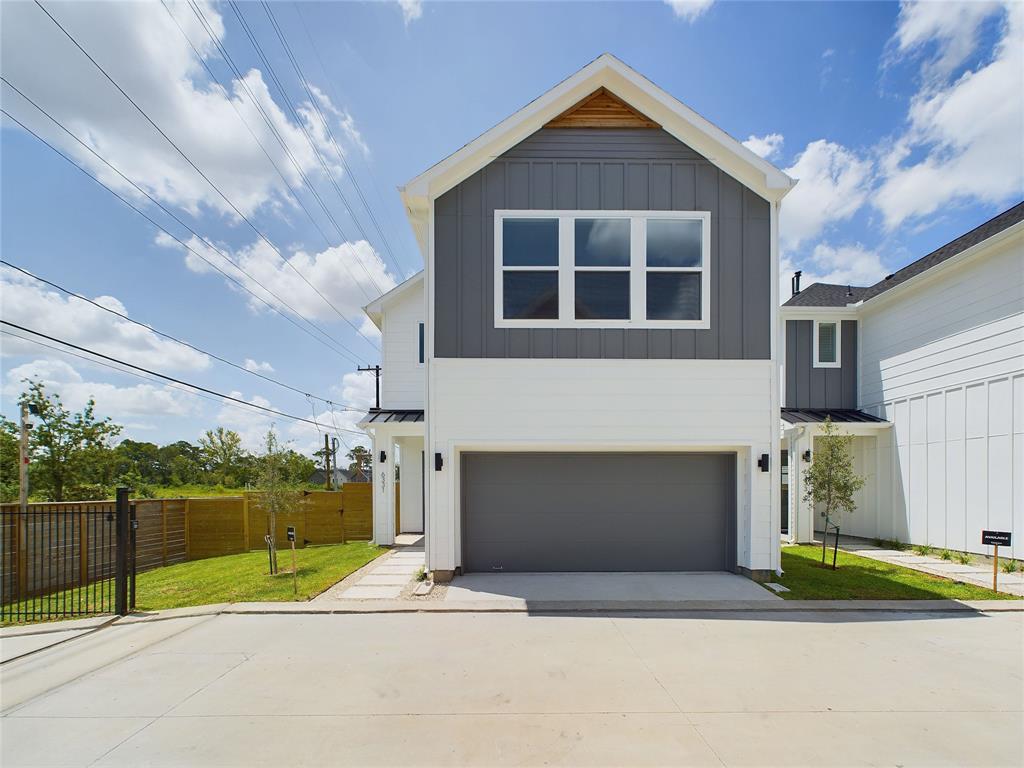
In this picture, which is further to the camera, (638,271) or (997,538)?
(638,271)

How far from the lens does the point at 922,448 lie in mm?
12219

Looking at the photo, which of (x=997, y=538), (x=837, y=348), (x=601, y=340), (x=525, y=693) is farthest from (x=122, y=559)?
(x=837, y=348)

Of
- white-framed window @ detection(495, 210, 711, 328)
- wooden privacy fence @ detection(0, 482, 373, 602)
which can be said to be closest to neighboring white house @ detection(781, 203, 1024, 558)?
white-framed window @ detection(495, 210, 711, 328)

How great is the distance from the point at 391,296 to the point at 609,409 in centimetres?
774

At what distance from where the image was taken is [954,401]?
11.4 meters

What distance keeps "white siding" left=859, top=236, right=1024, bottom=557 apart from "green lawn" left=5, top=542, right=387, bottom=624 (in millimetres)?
12758

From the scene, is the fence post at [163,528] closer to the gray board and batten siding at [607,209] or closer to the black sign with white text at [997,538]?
the gray board and batten siding at [607,209]

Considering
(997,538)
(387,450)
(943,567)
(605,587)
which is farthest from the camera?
(387,450)

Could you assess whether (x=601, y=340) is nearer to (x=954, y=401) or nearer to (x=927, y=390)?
(x=954, y=401)

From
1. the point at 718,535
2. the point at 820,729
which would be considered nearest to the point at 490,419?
the point at 718,535

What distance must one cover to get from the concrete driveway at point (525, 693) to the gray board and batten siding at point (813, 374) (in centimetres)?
837

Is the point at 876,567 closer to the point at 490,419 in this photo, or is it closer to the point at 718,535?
the point at 718,535

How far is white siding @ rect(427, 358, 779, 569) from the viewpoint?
859 centimetres

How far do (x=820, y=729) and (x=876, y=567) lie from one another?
292 inches
